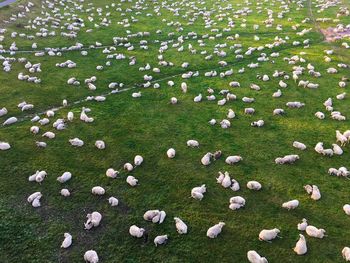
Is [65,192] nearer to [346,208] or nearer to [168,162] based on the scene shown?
[168,162]

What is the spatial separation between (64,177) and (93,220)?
3.13 metres

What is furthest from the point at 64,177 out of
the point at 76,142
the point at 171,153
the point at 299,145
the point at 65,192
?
the point at 299,145

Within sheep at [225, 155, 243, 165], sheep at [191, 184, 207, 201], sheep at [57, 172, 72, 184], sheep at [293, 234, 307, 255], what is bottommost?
sheep at [225, 155, 243, 165]

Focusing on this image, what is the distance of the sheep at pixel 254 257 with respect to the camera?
13008mm

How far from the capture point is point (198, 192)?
16031mm

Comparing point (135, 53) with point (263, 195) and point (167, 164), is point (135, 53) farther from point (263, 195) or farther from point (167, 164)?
point (263, 195)

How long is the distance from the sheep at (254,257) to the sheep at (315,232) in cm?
236

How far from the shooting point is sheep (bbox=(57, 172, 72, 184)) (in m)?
16.8

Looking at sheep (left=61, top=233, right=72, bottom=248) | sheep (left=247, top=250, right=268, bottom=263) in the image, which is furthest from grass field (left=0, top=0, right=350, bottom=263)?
sheep (left=247, top=250, right=268, bottom=263)

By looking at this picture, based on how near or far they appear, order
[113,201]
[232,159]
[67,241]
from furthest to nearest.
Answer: [232,159] < [113,201] < [67,241]

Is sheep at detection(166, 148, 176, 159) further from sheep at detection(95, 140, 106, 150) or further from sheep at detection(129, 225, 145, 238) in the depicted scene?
sheep at detection(129, 225, 145, 238)

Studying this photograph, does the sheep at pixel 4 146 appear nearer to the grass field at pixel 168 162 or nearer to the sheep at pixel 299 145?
the grass field at pixel 168 162

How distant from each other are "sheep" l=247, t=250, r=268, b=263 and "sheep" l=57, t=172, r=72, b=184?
848 cm

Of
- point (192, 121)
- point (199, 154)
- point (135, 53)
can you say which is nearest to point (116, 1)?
point (135, 53)
